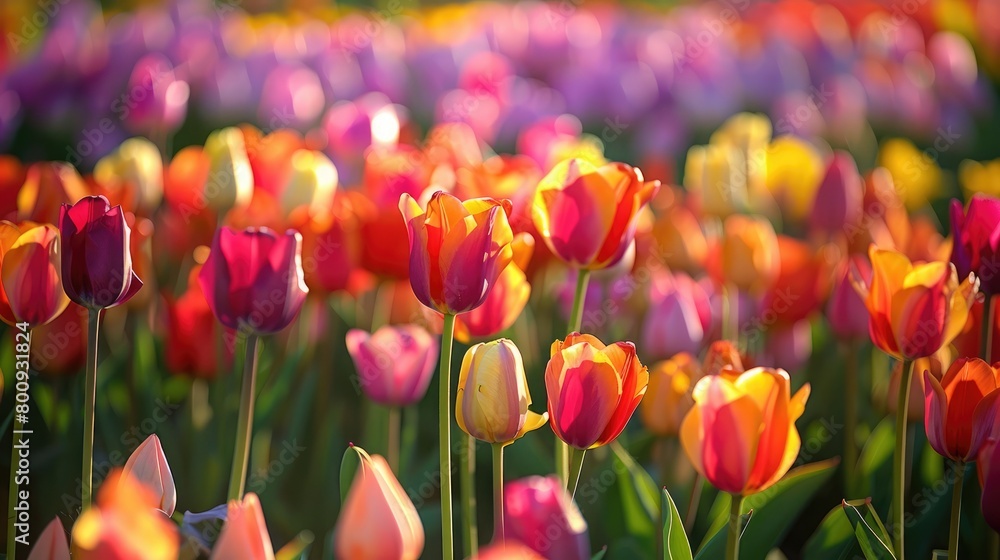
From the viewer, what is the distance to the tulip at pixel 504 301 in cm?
115

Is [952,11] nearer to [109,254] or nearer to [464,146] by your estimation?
[464,146]

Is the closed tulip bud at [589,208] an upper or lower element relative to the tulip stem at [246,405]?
upper

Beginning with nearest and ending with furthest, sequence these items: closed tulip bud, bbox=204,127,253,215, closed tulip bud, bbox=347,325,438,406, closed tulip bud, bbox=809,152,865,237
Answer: closed tulip bud, bbox=347,325,438,406, closed tulip bud, bbox=204,127,253,215, closed tulip bud, bbox=809,152,865,237

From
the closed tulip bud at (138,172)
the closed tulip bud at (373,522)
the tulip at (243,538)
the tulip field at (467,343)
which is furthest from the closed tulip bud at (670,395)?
the closed tulip bud at (138,172)

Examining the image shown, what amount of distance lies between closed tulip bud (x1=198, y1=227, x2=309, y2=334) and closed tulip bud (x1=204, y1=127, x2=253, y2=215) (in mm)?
545

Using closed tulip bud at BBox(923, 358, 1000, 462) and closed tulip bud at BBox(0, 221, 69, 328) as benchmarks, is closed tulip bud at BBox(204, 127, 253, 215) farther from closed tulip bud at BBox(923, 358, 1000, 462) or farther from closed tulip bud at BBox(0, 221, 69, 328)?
closed tulip bud at BBox(923, 358, 1000, 462)

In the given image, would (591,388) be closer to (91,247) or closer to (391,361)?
(391,361)

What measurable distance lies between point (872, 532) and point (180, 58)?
320 cm

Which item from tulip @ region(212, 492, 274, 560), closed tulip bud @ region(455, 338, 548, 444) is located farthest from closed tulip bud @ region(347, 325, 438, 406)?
tulip @ region(212, 492, 274, 560)

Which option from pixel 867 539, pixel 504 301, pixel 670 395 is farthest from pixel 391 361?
pixel 867 539

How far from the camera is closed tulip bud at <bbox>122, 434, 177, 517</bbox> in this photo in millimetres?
878

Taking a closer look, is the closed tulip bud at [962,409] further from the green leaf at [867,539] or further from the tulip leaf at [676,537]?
the tulip leaf at [676,537]

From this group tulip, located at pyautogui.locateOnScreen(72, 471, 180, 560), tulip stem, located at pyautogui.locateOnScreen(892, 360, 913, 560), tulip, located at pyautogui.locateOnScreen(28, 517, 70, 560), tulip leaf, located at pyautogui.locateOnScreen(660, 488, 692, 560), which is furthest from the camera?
tulip stem, located at pyautogui.locateOnScreen(892, 360, 913, 560)

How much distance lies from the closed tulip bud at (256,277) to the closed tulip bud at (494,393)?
0.81ft
